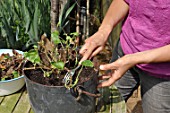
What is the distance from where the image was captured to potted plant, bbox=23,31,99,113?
97 centimetres

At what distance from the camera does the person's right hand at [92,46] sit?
3.77ft

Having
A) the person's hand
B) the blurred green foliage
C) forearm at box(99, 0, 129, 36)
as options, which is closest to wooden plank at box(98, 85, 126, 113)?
the person's hand

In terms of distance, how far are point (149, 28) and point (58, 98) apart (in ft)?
1.58

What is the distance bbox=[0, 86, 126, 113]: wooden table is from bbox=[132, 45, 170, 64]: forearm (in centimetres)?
24

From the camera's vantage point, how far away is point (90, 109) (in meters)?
1.08

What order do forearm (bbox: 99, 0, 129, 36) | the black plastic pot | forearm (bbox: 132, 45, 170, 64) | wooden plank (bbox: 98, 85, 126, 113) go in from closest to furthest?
1. the black plastic pot
2. forearm (bbox: 132, 45, 170, 64)
3. wooden plank (bbox: 98, 85, 126, 113)
4. forearm (bbox: 99, 0, 129, 36)

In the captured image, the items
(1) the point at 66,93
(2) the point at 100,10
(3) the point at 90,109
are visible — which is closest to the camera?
(1) the point at 66,93

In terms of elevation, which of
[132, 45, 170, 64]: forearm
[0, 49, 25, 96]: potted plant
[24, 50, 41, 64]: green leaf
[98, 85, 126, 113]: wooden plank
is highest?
[24, 50, 41, 64]: green leaf

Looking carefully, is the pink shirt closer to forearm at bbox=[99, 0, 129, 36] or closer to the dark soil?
forearm at bbox=[99, 0, 129, 36]

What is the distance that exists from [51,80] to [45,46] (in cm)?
19

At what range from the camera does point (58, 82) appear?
1.03 m

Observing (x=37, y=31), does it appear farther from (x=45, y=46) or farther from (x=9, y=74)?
(x=45, y=46)

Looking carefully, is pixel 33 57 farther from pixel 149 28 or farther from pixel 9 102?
pixel 149 28

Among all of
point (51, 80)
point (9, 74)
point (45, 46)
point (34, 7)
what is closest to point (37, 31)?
point (34, 7)
